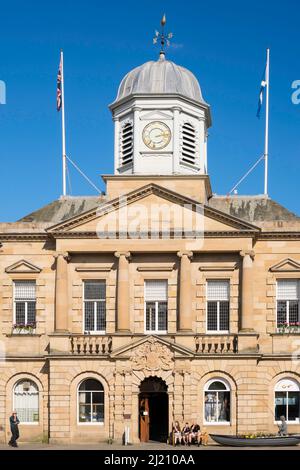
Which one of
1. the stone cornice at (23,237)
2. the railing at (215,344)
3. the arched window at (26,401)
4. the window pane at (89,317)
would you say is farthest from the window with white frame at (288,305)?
the arched window at (26,401)

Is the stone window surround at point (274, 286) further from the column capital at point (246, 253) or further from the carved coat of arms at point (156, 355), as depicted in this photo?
the carved coat of arms at point (156, 355)

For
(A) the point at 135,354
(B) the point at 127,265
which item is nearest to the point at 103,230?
(B) the point at 127,265

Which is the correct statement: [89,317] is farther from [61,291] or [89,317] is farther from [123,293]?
[123,293]

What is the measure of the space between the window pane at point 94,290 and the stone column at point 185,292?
3.79 meters

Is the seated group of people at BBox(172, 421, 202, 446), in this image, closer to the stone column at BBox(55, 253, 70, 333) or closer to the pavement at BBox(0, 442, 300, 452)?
the pavement at BBox(0, 442, 300, 452)

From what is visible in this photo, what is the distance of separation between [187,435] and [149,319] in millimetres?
5945

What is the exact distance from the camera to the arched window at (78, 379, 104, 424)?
199ft

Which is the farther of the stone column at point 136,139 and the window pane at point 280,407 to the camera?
the stone column at point 136,139

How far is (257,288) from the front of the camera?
203 feet

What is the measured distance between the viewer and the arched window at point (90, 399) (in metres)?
60.8

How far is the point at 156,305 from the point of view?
202ft

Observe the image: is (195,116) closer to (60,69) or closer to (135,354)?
(60,69)

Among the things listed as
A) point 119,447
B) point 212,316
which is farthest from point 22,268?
point 119,447

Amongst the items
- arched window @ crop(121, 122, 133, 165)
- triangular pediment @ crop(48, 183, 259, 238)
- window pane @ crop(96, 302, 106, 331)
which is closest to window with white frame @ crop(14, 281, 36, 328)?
window pane @ crop(96, 302, 106, 331)
